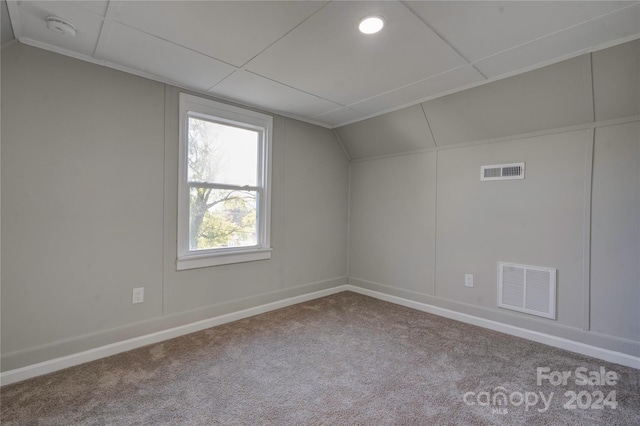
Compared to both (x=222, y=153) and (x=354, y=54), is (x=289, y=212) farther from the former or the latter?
(x=354, y=54)

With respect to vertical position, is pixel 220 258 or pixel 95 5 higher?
pixel 95 5

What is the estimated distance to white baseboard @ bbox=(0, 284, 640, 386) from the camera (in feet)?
6.74

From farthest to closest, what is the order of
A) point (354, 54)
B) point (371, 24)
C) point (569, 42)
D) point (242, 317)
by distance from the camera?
point (242, 317) < point (354, 54) < point (569, 42) < point (371, 24)

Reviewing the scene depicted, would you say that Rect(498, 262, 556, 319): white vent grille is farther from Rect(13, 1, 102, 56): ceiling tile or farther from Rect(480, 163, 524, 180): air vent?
Rect(13, 1, 102, 56): ceiling tile

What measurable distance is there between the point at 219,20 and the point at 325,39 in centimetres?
64

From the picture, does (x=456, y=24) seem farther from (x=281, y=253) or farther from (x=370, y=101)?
(x=281, y=253)

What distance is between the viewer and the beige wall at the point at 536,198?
2.26 m

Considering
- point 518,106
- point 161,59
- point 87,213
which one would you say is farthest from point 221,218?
point 518,106

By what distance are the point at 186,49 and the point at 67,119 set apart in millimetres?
1008

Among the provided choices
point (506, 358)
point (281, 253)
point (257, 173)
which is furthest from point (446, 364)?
point (257, 173)

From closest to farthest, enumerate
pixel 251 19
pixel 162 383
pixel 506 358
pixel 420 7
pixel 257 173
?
1. pixel 420 7
2. pixel 251 19
3. pixel 162 383
4. pixel 506 358
5. pixel 257 173

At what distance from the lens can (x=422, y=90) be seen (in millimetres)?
2689

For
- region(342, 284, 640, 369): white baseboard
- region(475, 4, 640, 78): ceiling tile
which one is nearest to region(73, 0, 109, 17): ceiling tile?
region(475, 4, 640, 78): ceiling tile

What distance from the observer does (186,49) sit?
6.75ft
